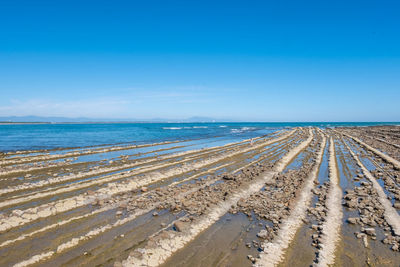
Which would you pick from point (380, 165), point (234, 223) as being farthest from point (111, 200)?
point (380, 165)

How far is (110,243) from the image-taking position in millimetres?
6844

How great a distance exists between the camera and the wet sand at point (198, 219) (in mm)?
6301

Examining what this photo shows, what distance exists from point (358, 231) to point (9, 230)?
1263 cm

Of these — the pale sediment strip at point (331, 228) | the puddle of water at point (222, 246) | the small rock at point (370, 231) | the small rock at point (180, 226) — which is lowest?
the puddle of water at point (222, 246)

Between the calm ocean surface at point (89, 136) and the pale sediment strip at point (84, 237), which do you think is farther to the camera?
the calm ocean surface at point (89, 136)

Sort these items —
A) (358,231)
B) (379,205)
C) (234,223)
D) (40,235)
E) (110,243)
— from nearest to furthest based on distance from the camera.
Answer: (110,243), (40,235), (358,231), (234,223), (379,205)

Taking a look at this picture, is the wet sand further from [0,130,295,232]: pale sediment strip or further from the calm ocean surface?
the calm ocean surface

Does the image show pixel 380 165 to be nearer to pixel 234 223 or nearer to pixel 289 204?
pixel 289 204

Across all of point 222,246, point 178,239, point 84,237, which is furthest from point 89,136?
point 222,246

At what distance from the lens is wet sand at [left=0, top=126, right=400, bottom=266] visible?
248 inches

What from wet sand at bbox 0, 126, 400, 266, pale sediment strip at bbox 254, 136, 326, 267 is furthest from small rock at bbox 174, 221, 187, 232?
pale sediment strip at bbox 254, 136, 326, 267

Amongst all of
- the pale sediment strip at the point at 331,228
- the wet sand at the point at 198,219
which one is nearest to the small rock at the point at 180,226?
the wet sand at the point at 198,219

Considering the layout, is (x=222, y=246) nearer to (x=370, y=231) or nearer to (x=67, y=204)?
(x=370, y=231)

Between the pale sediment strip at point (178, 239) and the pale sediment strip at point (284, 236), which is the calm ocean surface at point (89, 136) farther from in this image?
the pale sediment strip at point (284, 236)
